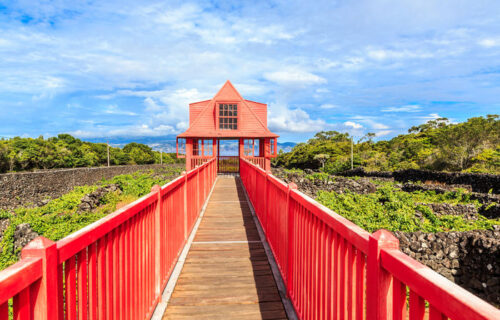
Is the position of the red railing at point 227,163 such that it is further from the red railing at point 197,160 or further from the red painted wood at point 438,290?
the red painted wood at point 438,290

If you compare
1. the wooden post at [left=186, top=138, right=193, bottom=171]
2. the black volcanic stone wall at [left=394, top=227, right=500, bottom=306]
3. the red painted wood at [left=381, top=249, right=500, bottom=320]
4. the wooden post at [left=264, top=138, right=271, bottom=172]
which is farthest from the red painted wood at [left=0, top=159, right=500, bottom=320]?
the wooden post at [left=186, top=138, right=193, bottom=171]

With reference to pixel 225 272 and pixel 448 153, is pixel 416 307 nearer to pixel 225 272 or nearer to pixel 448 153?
pixel 225 272

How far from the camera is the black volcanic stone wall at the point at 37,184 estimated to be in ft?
81.9

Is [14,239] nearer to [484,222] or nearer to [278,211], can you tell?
[278,211]

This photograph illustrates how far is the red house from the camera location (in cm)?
2098

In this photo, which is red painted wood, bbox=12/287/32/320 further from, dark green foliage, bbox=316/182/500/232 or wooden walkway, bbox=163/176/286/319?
dark green foliage, bbox=316/182/500/232

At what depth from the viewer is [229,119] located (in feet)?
70.7

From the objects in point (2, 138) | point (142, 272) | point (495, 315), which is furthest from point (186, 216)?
point (2, 138)

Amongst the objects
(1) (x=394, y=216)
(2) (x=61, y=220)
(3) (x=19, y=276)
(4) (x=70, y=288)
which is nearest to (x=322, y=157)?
(1) (x=394, y=216)

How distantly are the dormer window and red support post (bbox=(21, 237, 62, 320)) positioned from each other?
20.2 m

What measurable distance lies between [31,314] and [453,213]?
15.0 m

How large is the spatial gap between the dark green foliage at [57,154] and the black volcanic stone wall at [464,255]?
50.6 metres

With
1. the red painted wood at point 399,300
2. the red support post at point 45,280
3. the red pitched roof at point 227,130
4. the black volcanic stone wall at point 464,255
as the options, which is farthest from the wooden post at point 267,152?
the red support post at point 45,280

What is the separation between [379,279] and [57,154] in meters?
57.3
